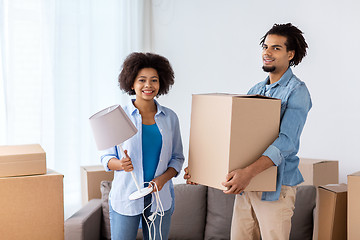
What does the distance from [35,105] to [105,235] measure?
118 cm

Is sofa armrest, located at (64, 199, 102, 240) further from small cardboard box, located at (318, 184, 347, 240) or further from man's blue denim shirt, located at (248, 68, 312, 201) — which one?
small cardboard box, located at (318, 184, 347, 240)

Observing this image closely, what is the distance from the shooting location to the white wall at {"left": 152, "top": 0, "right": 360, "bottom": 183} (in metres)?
2.53

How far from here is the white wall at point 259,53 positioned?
2529 mm

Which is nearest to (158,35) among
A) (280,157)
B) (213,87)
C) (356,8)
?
(213,87)

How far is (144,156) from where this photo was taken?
1692 mm

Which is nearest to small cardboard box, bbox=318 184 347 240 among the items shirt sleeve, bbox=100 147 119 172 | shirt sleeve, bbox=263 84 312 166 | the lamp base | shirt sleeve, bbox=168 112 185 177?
shirt sleeve, bbox=263 84 312 166

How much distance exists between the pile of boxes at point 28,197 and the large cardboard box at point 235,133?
30.6 inches

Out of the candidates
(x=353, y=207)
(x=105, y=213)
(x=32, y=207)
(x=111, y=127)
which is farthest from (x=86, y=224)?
(x=353, y=207)

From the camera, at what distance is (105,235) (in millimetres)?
2586

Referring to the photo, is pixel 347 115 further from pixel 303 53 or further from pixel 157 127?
pixel 157 127

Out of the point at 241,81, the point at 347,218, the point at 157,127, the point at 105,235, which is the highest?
the point at 241,81

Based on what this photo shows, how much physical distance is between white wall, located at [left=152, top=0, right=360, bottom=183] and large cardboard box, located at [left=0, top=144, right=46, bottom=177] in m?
1.65

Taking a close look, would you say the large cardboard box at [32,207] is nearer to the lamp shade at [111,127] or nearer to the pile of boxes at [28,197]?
the pile of boxes at [28,197]

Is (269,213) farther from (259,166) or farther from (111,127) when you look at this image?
(111,127)
